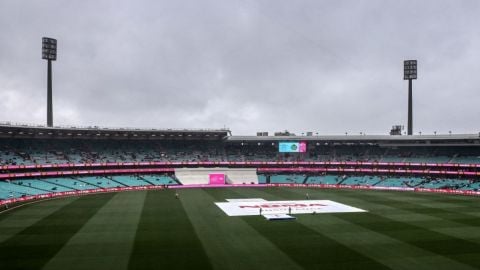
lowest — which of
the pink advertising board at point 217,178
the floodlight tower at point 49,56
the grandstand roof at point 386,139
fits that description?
the pink advertising board at point 217,178

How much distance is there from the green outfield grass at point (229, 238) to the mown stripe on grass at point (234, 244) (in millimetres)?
69

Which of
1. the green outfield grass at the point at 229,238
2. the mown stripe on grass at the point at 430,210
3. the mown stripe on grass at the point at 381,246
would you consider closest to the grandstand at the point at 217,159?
the mown stripe on grass at the point at 430,210

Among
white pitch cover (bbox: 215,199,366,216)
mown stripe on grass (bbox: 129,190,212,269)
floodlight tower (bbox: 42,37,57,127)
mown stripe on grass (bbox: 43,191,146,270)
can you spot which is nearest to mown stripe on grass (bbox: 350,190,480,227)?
white pitch cover (bbox: 215,199,366,216)

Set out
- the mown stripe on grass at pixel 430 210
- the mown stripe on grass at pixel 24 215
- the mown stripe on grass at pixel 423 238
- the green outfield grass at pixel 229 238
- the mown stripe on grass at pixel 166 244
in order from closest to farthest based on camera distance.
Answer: the mown stripe on grass at pixel 166 244
the green outfield grass at pixel 229 238
the mown stripe on grass at pixel 423 238
the mown stripe on grass at pixel 24 215
the mown stripe on grass at pixel 430 210

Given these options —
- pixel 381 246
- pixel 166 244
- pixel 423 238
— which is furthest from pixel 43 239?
pixel 423 238

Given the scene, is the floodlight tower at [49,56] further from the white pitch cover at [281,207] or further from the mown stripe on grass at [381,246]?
the mown stripe on grass at [381,246]

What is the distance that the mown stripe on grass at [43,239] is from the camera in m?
25.6

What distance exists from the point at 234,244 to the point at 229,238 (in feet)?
6.82

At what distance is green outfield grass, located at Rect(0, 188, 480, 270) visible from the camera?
25.6m

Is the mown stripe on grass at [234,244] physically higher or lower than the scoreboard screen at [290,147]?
lower

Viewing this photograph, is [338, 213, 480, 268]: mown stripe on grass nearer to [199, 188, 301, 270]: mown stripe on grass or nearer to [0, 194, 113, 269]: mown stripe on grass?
[199, 188, 301, 270]: mown stripe on grass

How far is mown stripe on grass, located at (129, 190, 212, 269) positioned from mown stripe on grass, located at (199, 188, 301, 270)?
86cm

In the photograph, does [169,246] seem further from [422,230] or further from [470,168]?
[470,168]

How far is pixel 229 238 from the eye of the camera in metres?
32.4
